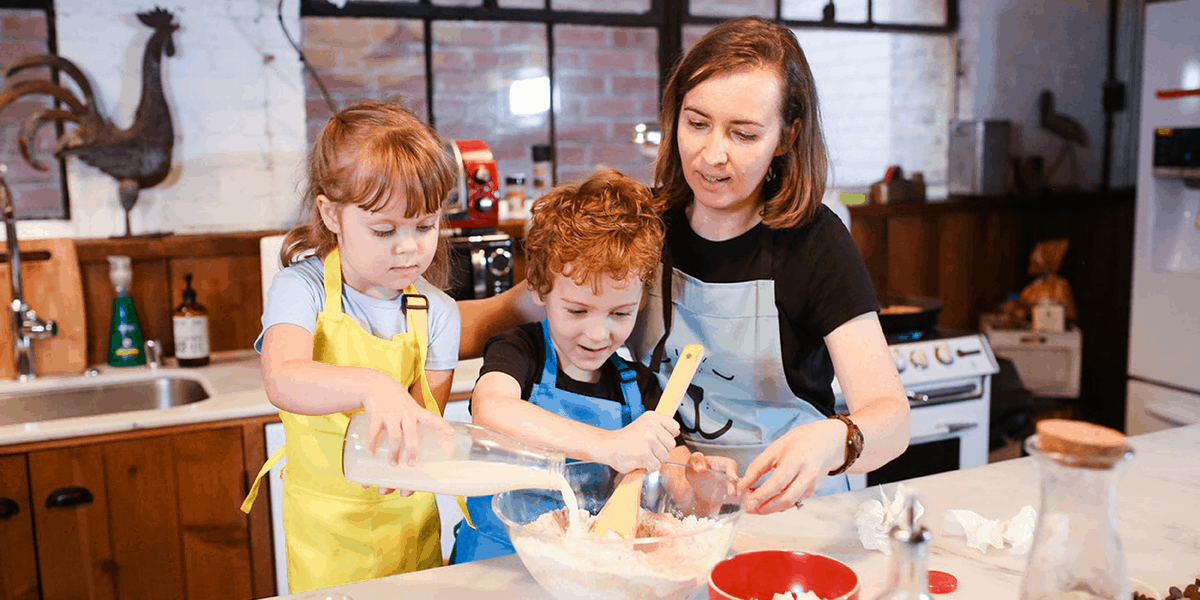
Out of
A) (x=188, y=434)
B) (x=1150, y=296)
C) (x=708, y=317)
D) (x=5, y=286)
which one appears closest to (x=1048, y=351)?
(x=1150, y=296)

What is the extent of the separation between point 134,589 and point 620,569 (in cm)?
173

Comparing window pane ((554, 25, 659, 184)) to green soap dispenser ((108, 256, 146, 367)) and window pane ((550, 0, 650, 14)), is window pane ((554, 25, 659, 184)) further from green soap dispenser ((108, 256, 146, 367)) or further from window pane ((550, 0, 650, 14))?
green soap dispenser ((108, 256, 146, 367))

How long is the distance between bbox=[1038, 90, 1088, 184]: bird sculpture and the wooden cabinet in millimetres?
3294

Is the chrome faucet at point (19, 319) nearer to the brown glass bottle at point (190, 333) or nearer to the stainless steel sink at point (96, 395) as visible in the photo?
the stainless steel sink at point (96, 395)

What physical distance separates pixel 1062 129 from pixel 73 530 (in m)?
3.79

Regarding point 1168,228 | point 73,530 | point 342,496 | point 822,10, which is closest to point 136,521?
point 73,530

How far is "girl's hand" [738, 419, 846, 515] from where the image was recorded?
110cm

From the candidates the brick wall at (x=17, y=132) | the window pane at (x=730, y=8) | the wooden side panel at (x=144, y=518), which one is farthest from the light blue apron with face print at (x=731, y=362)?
the window pane at (x=730, y=8)

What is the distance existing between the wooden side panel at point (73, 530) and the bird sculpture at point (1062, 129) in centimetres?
361

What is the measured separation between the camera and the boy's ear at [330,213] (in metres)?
1.29

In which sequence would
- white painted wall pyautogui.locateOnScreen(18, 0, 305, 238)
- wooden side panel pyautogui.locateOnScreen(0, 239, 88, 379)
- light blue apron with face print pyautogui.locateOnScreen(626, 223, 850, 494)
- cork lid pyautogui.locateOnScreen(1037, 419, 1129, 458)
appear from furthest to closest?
white painted wall pyautogui.locateOnScreen(18, 0, 305, 238), wooden side panel pyautogui.locateOnScreen(0, 239, 88, 379), light blue apron with face print pyautogui.locateOnScreen(626, 223, 850, 494), cork lid pyautogui.locateOnScreen(1037, 419, 1129, 458)

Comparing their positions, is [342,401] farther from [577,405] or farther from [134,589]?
[134,589]

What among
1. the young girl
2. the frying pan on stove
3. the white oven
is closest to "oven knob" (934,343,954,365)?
the white oven

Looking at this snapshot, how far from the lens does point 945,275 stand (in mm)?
3865
